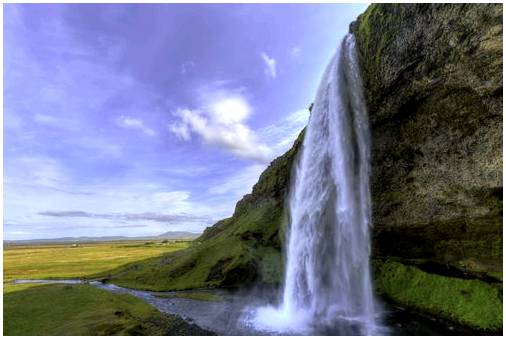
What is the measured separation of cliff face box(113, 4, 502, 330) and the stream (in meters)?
2.54

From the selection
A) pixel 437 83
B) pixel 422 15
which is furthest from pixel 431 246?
pixel 422 15

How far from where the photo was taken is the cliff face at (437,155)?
27797mm

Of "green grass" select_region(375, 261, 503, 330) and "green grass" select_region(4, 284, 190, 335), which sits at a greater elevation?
"green grass" select_region(375, 261, 503, 330)

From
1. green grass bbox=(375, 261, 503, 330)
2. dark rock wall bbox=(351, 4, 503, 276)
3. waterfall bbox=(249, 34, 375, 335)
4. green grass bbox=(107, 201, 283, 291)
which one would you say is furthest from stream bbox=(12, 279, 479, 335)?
dark rock wall bbox=(351, 4, 503, 276)

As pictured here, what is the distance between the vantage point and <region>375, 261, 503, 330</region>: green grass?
86.3 ft

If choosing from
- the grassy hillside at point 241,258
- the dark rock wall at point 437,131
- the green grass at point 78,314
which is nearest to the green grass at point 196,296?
the grassy hillside at point 241,258

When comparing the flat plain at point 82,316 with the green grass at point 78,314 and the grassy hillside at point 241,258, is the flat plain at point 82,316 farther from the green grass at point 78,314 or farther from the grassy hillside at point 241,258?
the grassy hillside at point 241,258

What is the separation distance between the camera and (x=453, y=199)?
30828 mm

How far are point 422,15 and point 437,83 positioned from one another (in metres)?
7.20

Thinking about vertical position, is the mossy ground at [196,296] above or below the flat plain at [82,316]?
above

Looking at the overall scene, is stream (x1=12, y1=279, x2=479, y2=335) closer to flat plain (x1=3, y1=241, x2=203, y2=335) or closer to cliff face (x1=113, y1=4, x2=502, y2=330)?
flat plain (x1=3, y1=241, x2=203, y2=335)

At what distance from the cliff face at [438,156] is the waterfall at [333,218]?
2502mm

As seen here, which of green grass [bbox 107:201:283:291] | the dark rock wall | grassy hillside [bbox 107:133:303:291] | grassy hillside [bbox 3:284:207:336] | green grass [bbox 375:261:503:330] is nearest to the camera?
green grass [bbox 375:261:503:330]

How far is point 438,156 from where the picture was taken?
3256 centimetres
